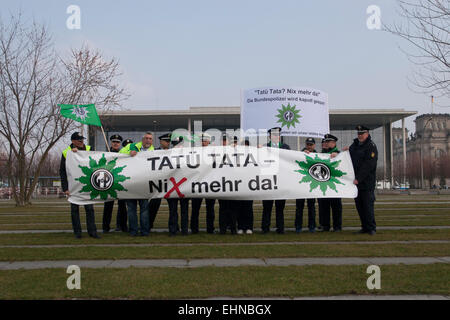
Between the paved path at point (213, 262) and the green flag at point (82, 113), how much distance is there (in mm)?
5180

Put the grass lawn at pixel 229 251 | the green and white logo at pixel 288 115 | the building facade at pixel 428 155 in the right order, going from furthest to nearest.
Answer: the building facade at pixel 428 155 < the green and white logo at pixel 288 115 < the grass lawn at pixel 229 251

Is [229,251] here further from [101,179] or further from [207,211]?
[101,179]

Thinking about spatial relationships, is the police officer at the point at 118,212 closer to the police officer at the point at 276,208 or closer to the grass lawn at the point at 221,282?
the police officer at the point at 276,208

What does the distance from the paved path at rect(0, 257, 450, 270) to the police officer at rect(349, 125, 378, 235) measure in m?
2.89

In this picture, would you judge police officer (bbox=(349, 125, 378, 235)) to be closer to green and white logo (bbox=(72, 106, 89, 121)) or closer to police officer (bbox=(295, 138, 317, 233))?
police officer (bbox=(295, 138, 317, 233))

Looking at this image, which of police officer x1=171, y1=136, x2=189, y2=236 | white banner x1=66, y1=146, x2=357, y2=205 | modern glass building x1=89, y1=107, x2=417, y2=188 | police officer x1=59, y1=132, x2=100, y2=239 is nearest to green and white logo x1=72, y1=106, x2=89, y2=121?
police officer x1=59, y1=132, x2=100, y2=239

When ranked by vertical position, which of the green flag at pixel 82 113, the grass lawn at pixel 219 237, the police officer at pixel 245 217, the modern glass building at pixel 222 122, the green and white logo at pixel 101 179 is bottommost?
the grass lawn at pixel 219 237

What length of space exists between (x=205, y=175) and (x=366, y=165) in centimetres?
363

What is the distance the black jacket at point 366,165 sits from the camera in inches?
380

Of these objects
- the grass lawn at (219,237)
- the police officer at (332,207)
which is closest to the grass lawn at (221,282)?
the grass lawn at (219,237)

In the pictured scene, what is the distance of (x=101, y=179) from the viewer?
31.2 feet

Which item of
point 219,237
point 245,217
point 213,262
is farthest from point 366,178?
point 213,262

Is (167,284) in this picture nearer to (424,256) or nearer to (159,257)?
(159,257)
